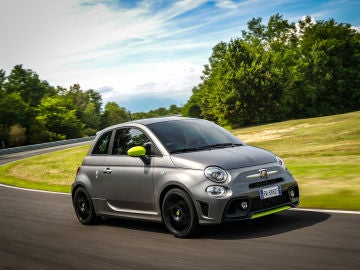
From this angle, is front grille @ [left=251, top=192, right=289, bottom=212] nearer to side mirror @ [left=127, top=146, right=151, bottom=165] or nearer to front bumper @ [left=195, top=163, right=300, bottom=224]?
front bumper @ [left=195, top=163, right=300, bottom=224]

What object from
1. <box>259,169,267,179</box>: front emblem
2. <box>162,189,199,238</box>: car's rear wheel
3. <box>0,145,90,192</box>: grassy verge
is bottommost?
<box>0,145,90,192</box>: grassy verge

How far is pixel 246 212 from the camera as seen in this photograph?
6.37 meters

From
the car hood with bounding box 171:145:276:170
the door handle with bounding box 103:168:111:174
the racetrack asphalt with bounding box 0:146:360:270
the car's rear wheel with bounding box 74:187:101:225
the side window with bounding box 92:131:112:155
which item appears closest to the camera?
the racetrack asphalt with bounding box 0:146:360:270

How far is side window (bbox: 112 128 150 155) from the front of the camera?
776 centimetres

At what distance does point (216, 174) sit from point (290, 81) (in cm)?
7057

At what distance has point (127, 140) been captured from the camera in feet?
26.5

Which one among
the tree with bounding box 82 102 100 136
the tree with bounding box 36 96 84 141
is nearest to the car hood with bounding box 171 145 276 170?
the tree with bounding box 36 96 84 141

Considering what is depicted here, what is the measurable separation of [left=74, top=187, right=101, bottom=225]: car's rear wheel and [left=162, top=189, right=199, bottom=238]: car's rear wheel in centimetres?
220

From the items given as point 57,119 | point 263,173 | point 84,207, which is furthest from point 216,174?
point 57,119

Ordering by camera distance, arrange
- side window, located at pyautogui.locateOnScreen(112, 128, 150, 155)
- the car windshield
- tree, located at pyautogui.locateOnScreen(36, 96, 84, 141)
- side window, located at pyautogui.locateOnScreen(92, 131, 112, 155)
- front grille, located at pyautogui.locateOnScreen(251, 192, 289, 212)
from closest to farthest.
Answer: front grille, located at pyautogui.locateOnScreen(251, 192, 289, 212), the car windshield, side window, located at pyautogui.locateOnScreen(112, 128, 150, 155), side window, located at pyautogui.locateOnScreen(92, 131, 112, 155), tree, located at pyautogui.locateOnScreen(36, 96, 84, 141)

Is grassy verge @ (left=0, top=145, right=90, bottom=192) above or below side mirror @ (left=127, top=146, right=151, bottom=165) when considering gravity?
below

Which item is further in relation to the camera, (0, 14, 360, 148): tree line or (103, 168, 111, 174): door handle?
(0, 14, 360, 148): tree line

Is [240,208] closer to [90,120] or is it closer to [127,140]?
[127,140]

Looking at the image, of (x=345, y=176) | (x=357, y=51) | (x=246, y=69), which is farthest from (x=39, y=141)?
(x=345, y=176)
